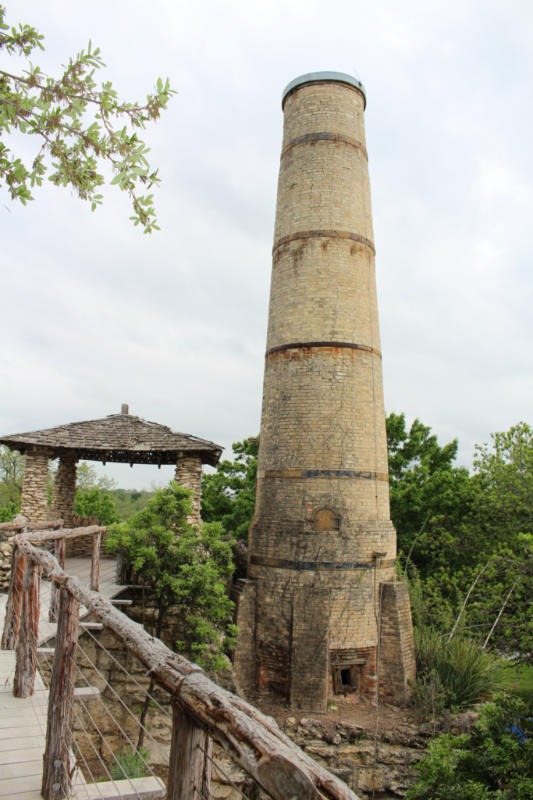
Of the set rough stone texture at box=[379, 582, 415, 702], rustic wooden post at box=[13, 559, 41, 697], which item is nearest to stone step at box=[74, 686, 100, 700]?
rustic wooden post at box=[13, 559, 41, 697]

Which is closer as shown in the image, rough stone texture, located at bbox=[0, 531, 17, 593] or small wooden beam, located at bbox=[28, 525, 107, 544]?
small wooden beam, located at bbox=[28, 525, 107, 544]

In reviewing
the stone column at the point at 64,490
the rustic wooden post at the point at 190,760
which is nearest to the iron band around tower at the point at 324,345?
the stone column at the point at 64,490

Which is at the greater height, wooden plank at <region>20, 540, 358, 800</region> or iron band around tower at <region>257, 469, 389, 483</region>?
iron band around tower at <region>257, 469, 389, 483</region>

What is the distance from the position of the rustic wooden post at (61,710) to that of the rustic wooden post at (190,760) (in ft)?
4.56

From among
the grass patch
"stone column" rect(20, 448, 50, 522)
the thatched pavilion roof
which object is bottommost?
the grass patch

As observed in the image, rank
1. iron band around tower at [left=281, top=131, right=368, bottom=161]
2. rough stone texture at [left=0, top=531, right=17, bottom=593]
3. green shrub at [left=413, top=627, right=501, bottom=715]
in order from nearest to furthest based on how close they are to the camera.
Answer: rough stone texture at [left=0, top=531, right=17, bottom=593] < green shrub at [left=413, top=627, right=501, bottom=715] < iron band around tower at [left=281, top=131, right=368, bottom=161]

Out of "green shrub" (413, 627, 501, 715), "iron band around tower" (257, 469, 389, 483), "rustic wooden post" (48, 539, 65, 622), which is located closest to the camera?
"rustic wooden post" (48, 539, 65, 622)

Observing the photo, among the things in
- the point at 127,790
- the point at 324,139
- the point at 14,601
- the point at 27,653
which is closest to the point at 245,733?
the point at 127,790

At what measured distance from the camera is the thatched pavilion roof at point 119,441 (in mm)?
13578

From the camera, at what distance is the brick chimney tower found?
11.3 metres

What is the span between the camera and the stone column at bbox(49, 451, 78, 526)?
16.7 meters

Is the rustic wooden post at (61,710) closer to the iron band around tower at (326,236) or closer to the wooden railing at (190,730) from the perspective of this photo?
the wooden railing at (190,730)

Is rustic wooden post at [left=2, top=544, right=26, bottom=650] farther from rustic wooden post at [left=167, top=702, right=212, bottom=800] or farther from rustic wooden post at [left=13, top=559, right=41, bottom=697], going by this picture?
rustic wooden post at [left=167, top=702, right=212, bottom=800]

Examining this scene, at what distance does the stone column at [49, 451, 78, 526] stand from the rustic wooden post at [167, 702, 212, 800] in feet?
49.7
